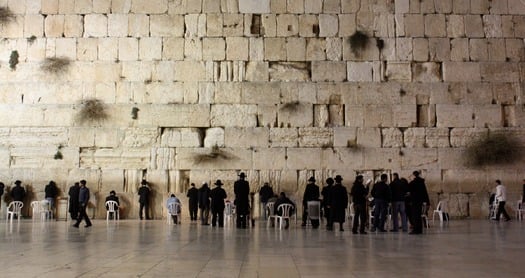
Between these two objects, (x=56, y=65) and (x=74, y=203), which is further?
(x=56, y=65)

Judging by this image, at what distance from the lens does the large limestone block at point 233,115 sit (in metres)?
15.6

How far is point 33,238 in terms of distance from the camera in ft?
30.3

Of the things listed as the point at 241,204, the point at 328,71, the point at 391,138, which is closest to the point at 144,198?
the point at 241,204

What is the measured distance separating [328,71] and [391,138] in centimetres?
259

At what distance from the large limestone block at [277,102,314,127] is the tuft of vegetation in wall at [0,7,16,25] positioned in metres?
8.30

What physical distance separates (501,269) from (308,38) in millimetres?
11186

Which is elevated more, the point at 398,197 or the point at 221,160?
the point at 221,160

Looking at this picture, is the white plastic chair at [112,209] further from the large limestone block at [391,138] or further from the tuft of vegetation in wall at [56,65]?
the large limestone block at [391,138]

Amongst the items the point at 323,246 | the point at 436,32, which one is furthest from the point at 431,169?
the point at 323,246

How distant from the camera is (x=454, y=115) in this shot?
52.0 feet

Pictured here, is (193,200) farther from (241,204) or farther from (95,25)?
(95,25)

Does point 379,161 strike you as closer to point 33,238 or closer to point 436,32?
point 436,32

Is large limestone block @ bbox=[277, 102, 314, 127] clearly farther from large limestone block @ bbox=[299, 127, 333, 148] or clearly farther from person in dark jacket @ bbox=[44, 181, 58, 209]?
person in dark jacket @ bbox=[44, 181, 58, 209]

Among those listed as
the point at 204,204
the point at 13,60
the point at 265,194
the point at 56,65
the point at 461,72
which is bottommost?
the point at 204,204
